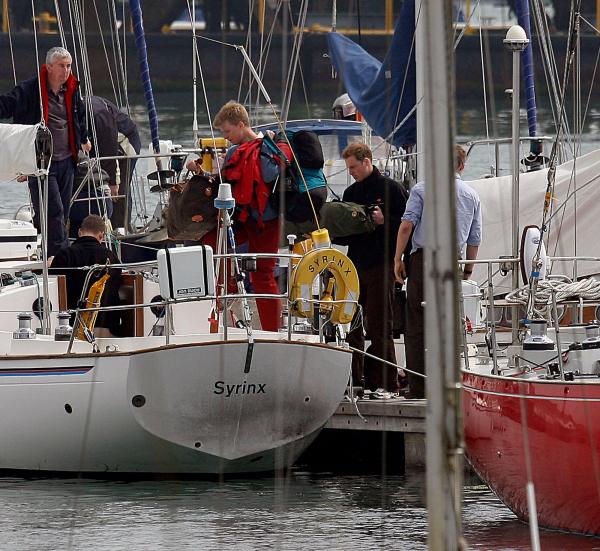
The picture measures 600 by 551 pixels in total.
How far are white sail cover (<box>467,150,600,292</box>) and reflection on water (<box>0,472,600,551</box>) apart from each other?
2.39 meters

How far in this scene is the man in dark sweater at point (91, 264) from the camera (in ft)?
36.6

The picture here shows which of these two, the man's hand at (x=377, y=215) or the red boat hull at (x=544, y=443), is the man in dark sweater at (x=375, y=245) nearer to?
the man's hand at (x=377, y=215)

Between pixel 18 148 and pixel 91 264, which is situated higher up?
pixel 18 148

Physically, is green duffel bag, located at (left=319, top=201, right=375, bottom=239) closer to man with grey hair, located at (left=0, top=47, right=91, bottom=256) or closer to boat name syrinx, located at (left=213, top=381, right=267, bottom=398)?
boat name syrinx, located at (left=213, top=381, right=267, bottom=398)

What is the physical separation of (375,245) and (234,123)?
1.24m

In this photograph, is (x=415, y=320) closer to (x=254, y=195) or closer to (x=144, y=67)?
(x=254, y=195)

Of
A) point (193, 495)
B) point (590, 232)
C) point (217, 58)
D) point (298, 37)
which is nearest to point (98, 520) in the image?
point (193, 495)

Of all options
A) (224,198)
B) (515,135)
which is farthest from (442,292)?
(224,198)

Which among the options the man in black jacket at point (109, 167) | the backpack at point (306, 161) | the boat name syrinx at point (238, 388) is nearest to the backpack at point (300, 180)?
the backpack at point (306, 161)

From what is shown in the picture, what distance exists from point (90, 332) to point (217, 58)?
4781 centimetres

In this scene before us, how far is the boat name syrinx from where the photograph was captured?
10062mm

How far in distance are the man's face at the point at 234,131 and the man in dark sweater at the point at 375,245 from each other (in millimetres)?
806

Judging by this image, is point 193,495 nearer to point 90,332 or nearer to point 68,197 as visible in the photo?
point 90,332

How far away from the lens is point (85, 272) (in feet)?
37.7
